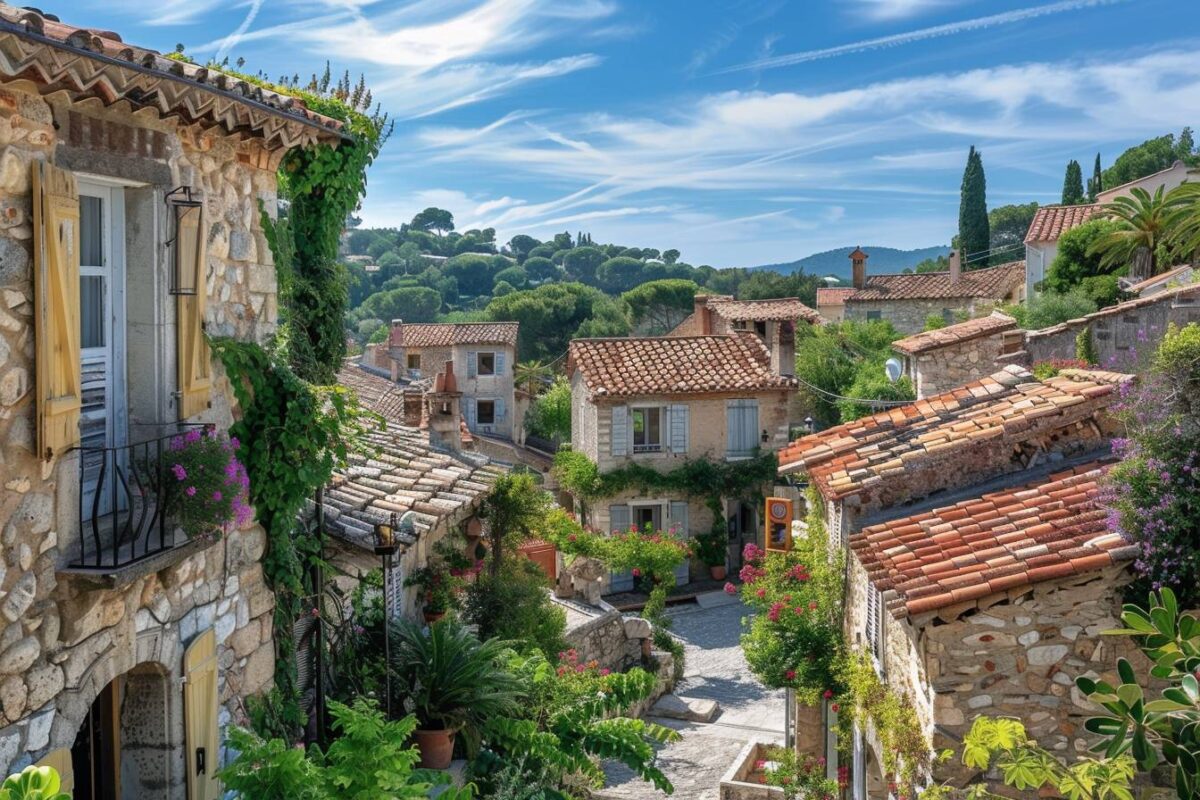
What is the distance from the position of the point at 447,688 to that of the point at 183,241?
4890 mm

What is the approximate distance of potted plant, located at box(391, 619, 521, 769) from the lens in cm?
904

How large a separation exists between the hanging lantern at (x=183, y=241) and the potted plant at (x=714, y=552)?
906 inches

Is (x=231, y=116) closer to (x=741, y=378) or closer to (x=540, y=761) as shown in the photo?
(x=540, y=761)

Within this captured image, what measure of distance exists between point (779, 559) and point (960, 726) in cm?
594

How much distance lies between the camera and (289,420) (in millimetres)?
6449

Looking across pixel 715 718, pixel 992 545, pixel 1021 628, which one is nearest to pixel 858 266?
pixel 715 718

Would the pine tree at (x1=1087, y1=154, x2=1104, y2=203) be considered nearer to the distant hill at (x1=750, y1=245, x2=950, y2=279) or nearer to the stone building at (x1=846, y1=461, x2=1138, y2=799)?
the stone building at (x1=846, y1=461, x2=1138, y2=799)

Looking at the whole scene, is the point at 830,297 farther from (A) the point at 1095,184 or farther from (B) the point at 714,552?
(B) the point at 714,552

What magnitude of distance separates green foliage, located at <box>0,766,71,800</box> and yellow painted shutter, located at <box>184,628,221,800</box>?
192 cm

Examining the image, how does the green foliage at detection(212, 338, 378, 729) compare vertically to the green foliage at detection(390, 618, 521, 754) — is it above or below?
above

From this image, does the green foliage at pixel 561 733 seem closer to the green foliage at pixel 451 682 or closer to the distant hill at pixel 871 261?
the green foliage at pixel 451 682

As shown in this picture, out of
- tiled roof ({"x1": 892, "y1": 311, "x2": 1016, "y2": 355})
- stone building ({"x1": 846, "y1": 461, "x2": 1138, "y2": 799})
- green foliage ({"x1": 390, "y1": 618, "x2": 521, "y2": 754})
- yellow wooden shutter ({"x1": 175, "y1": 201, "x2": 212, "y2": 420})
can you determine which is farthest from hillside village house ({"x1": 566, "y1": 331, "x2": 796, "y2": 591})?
yellow wooden shutter ({"x1": 175, "y1": 201, "x2": 212, "y2": 420})

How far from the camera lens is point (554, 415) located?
46531mm

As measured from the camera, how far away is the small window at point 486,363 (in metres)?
47.0
